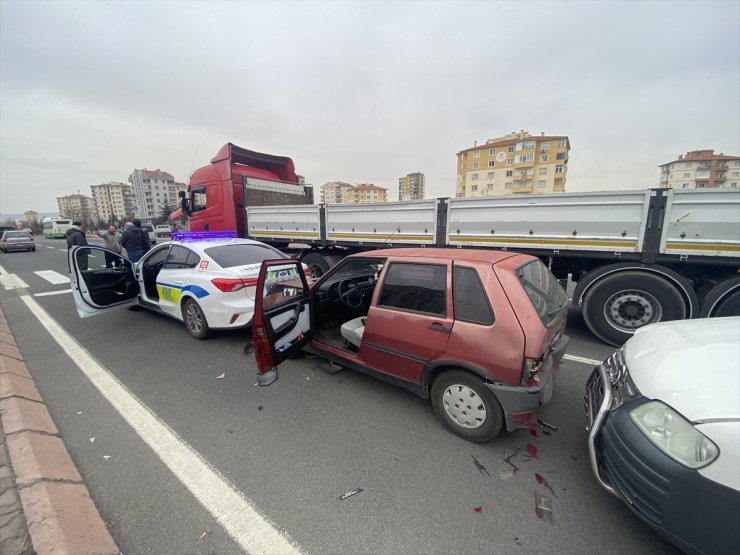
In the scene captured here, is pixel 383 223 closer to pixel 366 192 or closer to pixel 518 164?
pixel 518 164

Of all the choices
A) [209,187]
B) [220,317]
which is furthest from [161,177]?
[220,317]

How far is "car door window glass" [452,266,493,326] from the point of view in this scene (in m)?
2.24

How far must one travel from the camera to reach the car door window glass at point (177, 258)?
4.54 metres

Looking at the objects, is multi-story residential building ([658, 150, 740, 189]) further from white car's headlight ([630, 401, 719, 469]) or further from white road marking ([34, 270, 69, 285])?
white road marking ([34, 270, 69, 285])

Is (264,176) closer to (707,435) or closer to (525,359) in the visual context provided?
(525,359)

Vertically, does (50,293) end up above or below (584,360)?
above

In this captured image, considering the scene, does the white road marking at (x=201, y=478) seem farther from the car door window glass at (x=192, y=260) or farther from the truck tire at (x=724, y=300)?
the truck tire at (x=724, y=300)

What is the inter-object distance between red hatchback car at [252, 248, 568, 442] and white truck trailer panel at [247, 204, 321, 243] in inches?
143

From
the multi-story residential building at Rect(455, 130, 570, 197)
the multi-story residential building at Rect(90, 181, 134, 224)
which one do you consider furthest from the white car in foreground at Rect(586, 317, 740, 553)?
the multi-story residential building at Rect(90, 181, 134, 224)

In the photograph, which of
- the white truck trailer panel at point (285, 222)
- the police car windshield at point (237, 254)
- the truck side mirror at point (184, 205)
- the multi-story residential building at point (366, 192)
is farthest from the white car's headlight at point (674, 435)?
the multi-story residential building at point (366, 192)

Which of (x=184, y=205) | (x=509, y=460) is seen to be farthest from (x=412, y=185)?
(x=509, y=460)

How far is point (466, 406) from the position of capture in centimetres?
238

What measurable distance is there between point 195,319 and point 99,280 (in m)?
1.88

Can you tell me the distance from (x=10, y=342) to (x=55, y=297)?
3.54 metres
